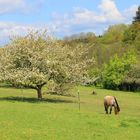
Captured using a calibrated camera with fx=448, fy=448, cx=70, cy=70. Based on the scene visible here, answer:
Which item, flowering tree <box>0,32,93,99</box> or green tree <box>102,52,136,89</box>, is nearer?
flowering tree <box>0,32,93,99</box>

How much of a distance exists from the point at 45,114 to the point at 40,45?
21.5 m

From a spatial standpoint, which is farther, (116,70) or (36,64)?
(116,70)

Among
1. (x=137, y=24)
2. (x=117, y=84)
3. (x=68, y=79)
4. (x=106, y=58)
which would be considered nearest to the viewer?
(x=68, y=79)

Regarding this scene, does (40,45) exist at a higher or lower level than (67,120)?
higher

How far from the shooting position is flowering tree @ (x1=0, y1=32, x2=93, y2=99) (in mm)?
51062

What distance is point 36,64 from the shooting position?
51.9 metres

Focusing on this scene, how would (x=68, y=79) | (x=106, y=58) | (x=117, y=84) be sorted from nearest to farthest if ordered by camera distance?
(x=68, y=79), (x=117, y=84), (x=106, y=58)

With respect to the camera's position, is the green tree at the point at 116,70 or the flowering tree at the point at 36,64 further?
the green tree at the point at 116,70

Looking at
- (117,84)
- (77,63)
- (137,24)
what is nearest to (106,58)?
(117,84)

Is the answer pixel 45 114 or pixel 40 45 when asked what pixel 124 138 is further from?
pixel 40 45

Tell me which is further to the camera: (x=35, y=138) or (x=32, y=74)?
(x=32, y=74)

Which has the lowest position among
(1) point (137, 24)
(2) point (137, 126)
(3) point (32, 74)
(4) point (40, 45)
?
(2) point (137, 126)

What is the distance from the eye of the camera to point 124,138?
72.9 feet

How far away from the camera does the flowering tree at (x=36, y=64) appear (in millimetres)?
51062
